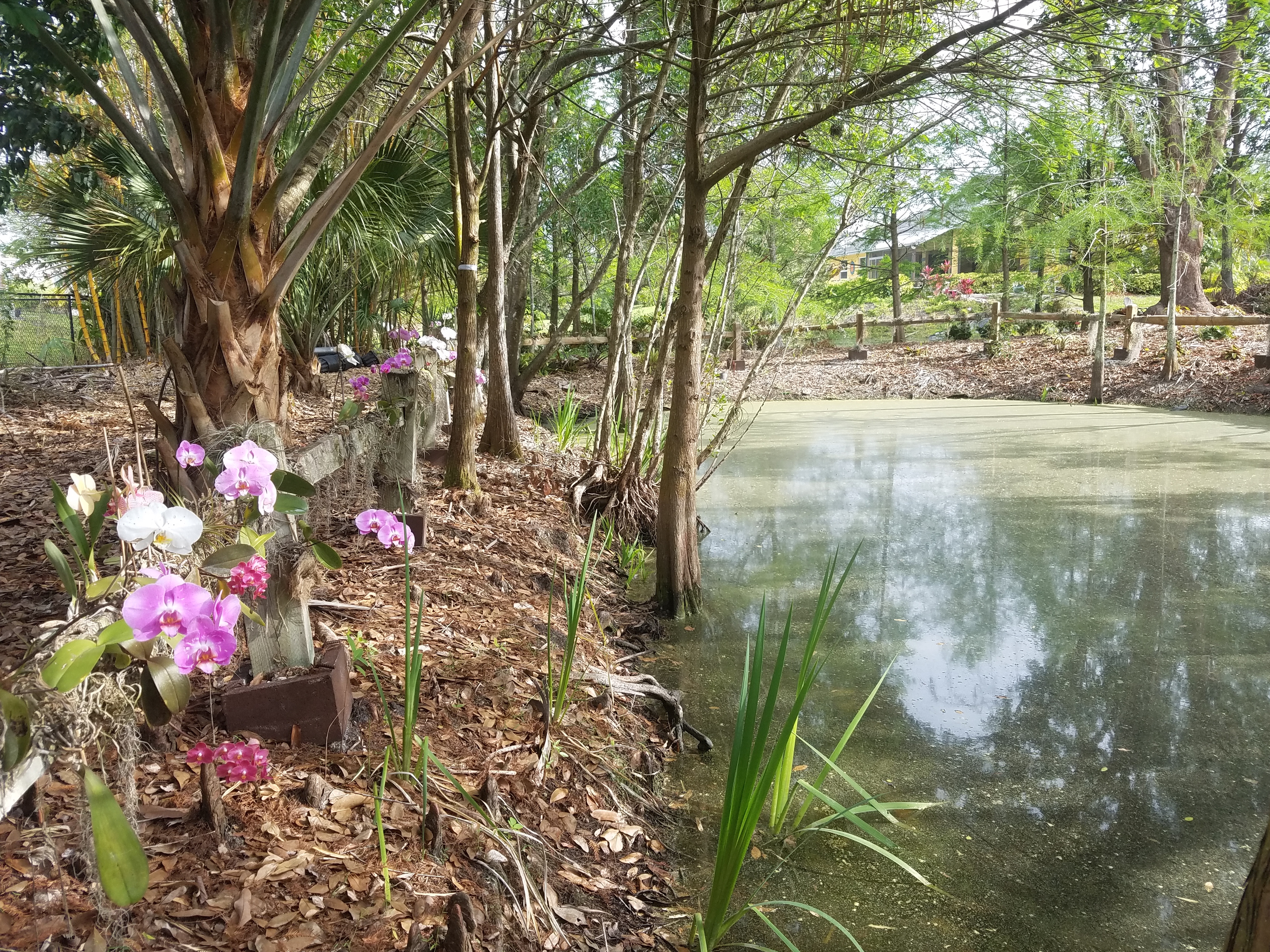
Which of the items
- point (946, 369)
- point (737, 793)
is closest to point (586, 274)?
point (946, 369)

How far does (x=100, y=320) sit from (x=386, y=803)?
882cm

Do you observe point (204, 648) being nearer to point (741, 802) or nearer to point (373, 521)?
point (373, 521)

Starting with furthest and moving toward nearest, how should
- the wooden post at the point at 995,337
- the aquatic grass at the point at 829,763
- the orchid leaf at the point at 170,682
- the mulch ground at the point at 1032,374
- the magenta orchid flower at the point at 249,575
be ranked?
1. the wooden post at the point at 995,337
2. the mulch ground at the point at 1032,374
3. the aquatic grass at the point at 829,763
4. the magenta orchid flower at the point at 249,575
5. the orchid leaf at the point at 170,682

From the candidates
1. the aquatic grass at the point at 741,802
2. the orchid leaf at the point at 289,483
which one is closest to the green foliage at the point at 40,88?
the orchid leaf at the point at 289,483

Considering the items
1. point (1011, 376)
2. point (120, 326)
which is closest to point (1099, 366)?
point (1011, 376)

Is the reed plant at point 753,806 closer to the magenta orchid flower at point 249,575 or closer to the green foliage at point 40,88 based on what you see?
the magenta orchid flower at point 249,575

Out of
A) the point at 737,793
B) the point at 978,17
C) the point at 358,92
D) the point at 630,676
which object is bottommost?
the point at 630,676

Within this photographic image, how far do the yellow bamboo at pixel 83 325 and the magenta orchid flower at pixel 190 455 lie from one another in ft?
27.2

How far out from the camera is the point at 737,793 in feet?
5.29

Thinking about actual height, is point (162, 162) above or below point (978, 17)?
below

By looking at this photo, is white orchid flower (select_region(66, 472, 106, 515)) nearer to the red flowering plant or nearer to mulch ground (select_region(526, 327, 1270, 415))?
the red flowering plant

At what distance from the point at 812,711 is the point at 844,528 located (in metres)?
2.41

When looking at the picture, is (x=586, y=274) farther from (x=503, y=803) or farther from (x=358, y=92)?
(x=503, y=803)

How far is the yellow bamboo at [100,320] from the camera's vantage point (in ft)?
25.8
